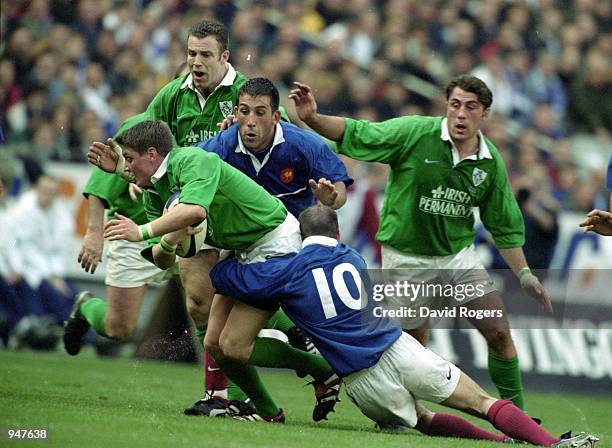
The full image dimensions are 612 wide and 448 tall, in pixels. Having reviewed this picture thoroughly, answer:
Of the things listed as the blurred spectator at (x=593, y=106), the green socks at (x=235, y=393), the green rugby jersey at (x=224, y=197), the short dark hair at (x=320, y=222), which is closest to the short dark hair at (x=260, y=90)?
the green rugby jersey at (x=224, y=197)

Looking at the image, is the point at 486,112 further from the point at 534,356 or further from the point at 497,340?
the point at 534,356

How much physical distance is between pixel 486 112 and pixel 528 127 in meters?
5.79

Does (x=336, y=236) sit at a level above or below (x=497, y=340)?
above

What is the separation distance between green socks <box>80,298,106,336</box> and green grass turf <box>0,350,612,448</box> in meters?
0.41

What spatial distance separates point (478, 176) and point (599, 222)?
1295mm

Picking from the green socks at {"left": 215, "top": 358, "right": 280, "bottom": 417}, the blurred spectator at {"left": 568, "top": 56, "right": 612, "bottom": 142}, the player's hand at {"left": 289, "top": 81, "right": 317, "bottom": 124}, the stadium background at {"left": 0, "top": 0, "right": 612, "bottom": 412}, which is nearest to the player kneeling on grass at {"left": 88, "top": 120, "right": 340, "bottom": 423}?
the green socks at {"left": 215, "top": 358, "right": 280, "bottom": 417}

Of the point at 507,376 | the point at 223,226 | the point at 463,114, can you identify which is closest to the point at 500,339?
the point at 507,376

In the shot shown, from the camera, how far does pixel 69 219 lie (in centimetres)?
1177

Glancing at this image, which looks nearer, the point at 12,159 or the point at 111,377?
the point at 111,377

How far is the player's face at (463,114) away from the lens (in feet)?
25.1

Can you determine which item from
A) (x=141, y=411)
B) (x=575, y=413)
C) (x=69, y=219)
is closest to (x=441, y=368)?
(x=141, y=411)

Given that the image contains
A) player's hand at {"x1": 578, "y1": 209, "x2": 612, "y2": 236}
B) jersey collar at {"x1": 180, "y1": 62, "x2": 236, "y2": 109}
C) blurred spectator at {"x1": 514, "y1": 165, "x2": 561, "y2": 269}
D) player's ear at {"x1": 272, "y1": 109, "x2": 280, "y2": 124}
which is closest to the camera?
player's hand at {"x1": 578, "y1": 209, "x2": 612, "y2": 236}

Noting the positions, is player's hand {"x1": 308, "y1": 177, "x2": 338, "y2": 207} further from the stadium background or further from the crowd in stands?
the crowd in stands

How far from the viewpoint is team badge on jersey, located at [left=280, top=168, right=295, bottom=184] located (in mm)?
7419
